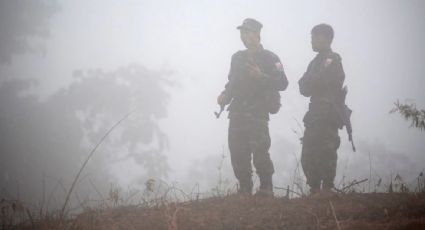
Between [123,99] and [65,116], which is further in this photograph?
[123,99]

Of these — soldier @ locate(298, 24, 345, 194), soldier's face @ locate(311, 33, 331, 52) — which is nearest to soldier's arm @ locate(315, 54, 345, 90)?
soldier @ locate(298, 24, 345, 194)

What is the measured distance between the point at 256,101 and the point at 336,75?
0.96 metres

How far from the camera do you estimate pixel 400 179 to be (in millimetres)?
3887

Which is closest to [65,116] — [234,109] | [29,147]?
[29,147]

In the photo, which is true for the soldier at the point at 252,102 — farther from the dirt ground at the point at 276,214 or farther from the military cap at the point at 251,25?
the dirt ground at the point at 276,214

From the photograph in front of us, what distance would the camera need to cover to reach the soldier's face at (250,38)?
5059 mm

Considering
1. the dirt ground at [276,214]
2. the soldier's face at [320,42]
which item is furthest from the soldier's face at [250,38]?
the dirt ground at [276,214]

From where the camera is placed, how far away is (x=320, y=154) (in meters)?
4.61

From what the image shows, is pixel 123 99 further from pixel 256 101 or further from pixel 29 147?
pixel 256 101

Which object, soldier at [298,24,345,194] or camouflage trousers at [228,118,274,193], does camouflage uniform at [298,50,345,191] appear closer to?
soldier at [298,24,345,194]

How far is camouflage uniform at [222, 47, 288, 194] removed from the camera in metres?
4.62

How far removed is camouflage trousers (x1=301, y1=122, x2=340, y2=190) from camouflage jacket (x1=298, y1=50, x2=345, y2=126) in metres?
0.11

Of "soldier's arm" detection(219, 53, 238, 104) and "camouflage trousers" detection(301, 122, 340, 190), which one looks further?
"soldier's arm" detection(219, 53, 238, 104)

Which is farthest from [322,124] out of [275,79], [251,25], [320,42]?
[251,25]
